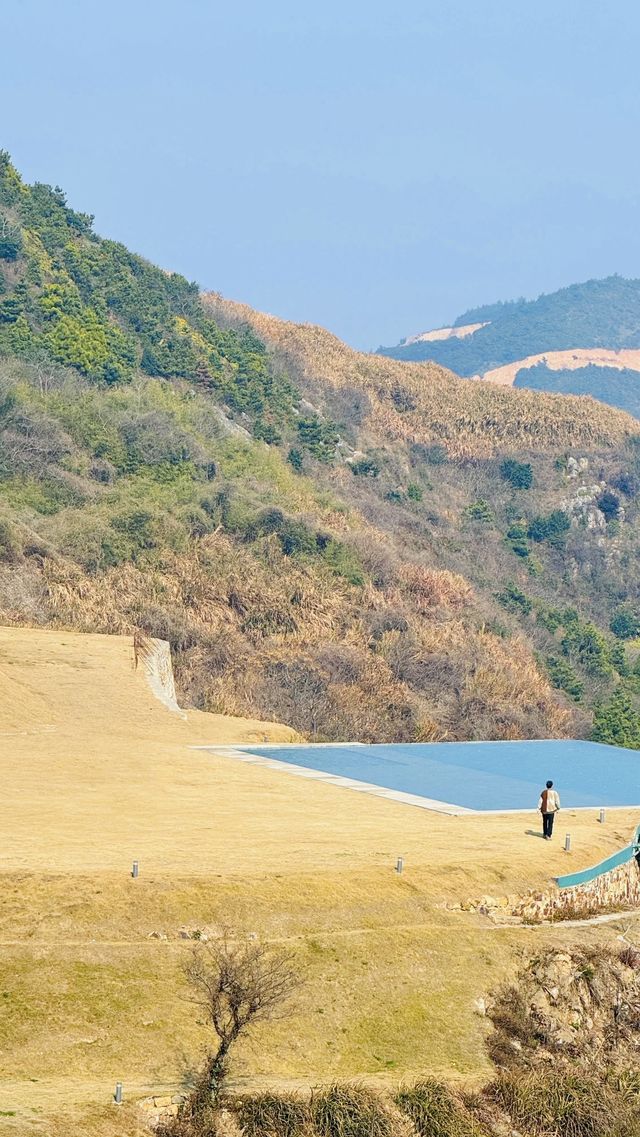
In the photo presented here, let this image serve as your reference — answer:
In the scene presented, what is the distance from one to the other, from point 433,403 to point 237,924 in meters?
71.6

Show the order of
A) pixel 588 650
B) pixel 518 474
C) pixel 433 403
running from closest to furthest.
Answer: pixel 588 650 → pixel 518 474 → pixel 433 403

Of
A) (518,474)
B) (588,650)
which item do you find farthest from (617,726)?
(518,474)

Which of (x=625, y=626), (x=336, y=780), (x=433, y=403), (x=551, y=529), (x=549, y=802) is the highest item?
(x=433, y=403)

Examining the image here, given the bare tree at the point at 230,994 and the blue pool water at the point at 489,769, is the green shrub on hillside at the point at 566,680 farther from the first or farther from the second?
the bare tree at the point at 230,994

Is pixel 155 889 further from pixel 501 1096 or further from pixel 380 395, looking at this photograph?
pixel 380 395

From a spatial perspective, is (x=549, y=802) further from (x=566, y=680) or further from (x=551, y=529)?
(x=551, y=529)

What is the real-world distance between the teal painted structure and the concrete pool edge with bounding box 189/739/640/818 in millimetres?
2522

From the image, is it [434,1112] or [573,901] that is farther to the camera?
[573,901]

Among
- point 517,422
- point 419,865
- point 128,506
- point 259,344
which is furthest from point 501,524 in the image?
point 419,865

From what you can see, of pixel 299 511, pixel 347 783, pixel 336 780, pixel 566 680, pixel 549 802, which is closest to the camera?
pixel 549 802

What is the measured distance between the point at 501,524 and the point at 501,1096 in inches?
2460

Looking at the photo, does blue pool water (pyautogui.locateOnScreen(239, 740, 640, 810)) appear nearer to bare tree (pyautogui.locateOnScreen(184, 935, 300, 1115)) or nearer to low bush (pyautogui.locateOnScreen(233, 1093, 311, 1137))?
bare tree (pyautogui.locateOnScreen(184, 935, 300, 1115))

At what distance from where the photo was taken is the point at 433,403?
86188 mm

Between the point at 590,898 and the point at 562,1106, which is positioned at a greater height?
the point at 590,898
